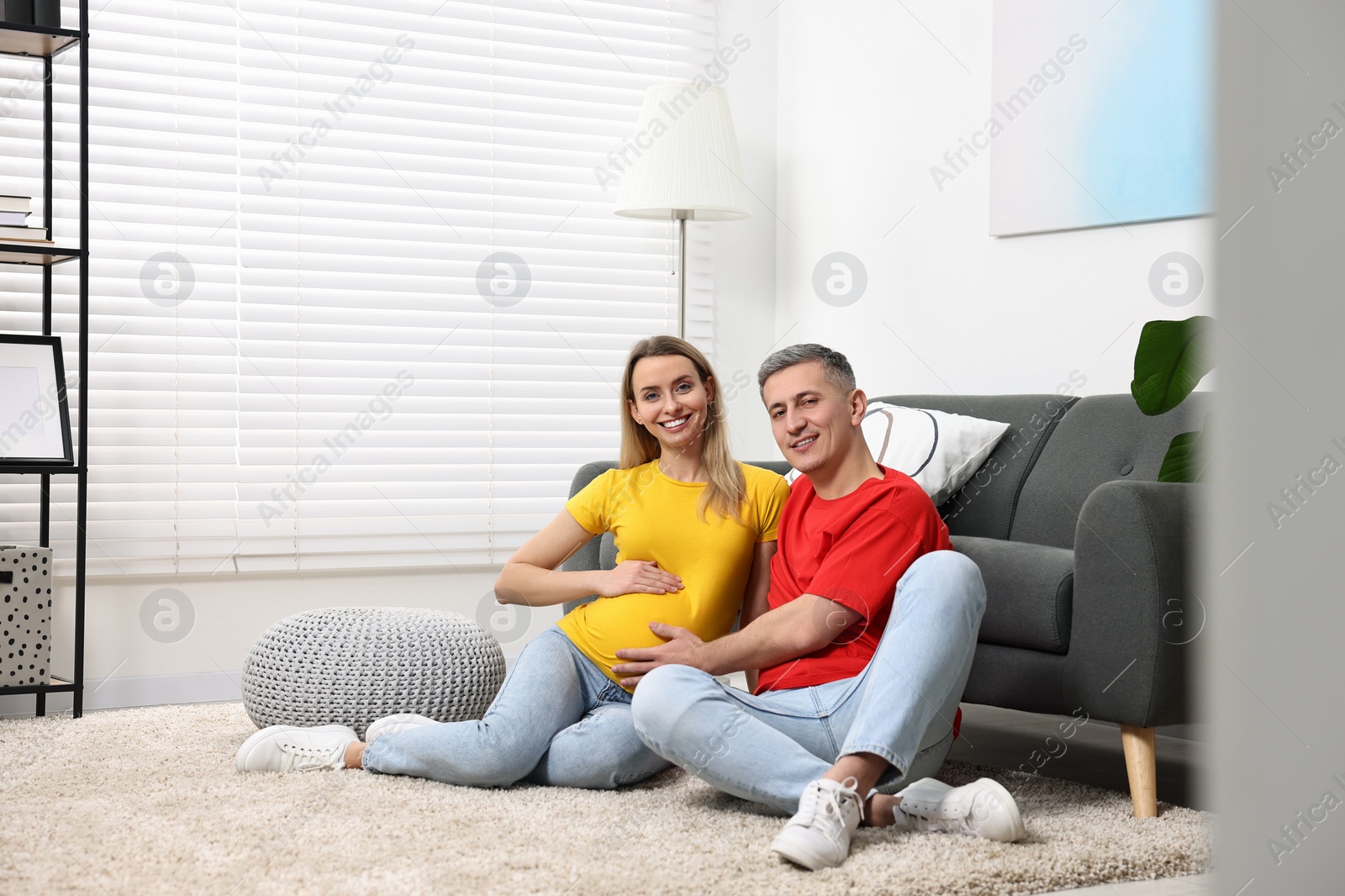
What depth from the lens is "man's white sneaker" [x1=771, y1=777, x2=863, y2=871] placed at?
1.51 m

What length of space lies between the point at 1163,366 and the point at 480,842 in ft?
4.60

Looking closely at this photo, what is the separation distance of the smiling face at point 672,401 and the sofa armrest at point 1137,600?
665mm

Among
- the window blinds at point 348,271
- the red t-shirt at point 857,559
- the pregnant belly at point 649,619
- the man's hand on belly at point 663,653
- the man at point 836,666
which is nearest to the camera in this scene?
the man at point 836,666

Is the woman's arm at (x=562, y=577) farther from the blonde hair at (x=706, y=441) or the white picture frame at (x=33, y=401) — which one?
the white picture frame at (x=33, y=401)

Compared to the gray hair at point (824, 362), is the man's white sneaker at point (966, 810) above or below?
below

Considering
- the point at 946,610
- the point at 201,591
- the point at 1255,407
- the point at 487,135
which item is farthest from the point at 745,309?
the point at 1255,407

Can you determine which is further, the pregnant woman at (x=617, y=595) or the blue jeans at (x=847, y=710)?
the pregnant woman at (x=617, y=595)

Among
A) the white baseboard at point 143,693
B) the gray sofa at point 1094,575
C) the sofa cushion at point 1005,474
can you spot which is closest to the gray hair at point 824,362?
the gray sofa at point 1094,575

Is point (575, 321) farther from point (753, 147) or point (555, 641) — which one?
point (555, 641)

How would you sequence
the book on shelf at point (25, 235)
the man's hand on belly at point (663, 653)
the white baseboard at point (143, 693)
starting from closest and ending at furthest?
the man's hand on belly at point (663, 653) → the book on shelf at point (25, 235) → the white baseboard at point (143, 693)

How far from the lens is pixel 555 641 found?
205 centimetres

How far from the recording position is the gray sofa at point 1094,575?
71.1 inches

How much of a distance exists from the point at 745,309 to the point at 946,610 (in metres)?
2.48

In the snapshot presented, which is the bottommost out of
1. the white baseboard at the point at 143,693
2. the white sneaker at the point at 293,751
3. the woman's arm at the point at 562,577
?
the white baseboard at the point at 143,693
